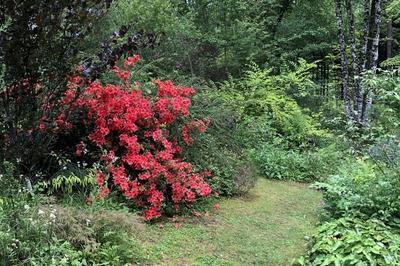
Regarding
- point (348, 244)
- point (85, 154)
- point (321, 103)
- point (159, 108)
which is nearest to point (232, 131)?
point (159, 108)

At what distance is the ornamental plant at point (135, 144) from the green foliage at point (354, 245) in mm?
1392

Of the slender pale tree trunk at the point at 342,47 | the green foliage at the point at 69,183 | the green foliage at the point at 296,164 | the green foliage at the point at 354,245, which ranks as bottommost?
the green foliage at the point at 296,164

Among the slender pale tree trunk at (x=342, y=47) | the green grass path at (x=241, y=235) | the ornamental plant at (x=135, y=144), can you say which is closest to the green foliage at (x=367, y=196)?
the green grass path at (x=241, y=235)

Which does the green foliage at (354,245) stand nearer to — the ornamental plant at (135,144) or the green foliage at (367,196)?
the green foliage at (367,196)

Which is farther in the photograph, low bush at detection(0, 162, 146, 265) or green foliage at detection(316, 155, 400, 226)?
green foliage at detection(316, 155, 400, 226)

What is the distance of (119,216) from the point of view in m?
3.82

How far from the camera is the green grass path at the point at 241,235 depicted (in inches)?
160

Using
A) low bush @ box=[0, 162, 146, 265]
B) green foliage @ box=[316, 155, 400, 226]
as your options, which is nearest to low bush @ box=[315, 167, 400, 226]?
green foliage @ box=[316, 155, 400, 226]

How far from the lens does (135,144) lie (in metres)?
4.85

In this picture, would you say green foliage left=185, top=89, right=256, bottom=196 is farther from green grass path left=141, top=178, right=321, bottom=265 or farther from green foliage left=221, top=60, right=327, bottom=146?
green foliage left=221, top=60, right=327, bottom=146

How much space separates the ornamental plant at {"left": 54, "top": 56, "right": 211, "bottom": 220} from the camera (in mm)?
4734

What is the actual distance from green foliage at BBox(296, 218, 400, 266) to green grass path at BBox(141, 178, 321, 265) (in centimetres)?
28

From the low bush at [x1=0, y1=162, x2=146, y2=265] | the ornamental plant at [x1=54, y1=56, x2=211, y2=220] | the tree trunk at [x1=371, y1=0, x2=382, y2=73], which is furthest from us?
the tree trunk at [x1=371, y1=0, x2=382, y2=73]

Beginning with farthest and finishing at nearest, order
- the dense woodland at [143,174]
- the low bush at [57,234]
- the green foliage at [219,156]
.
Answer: the green foliage at [219,156] → the dense woodland at [143,174] → the low bush at [57,234]
